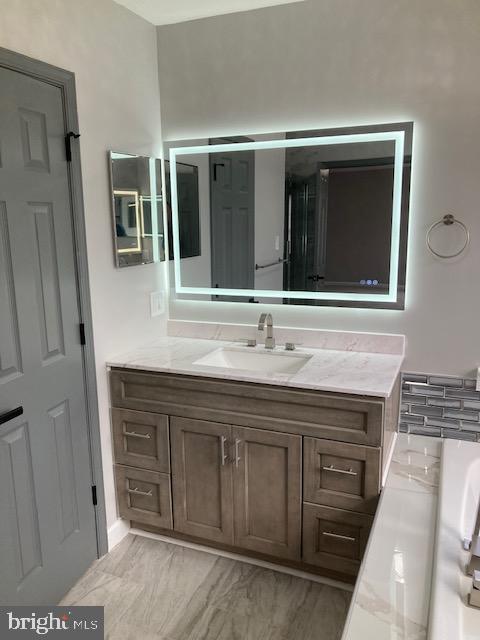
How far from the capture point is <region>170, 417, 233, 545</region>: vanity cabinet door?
2.26m

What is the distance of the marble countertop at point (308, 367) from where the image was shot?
2.02 metres

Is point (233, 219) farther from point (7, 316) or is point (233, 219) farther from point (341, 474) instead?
point (341, 474)

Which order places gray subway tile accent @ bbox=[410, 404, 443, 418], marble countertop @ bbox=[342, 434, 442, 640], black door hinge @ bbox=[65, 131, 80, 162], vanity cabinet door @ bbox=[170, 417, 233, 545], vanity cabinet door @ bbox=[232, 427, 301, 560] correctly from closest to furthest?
1. marble countertop @ bbox=[342, 434, 442, 640]
2. black door hinge @ bbox=[65, 131, 80, 162]
3. vanity cabinet door @ bbox=[232, 427, 301, 560]
4. vanity cabinet door @ bbox=[170, 417, 233, 545]
5. gray subway tile accent @ bbox=[410, 404, 443, 418]

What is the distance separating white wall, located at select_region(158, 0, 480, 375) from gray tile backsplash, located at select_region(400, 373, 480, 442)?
0.06 metres

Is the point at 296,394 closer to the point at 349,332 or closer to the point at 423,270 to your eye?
the point at 349,332

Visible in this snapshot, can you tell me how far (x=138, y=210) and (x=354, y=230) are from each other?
106cm

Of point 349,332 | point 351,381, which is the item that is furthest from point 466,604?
point 349,332

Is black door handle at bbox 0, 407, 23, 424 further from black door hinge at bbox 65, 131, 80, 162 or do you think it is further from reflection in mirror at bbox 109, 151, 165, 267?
black door hinge at bbox 65, 131, 80, 162

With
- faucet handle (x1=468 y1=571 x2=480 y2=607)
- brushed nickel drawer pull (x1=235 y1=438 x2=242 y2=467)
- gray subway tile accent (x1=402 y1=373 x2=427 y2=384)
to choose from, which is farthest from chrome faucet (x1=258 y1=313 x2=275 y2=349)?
faucet handle (x1=468 y1=571 x2=480 y2=607)

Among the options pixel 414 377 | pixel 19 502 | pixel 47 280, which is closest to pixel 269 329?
pixel 414 377

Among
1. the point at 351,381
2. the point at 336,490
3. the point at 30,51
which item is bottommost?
the point at 336,490

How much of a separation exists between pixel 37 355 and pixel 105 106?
3.76ft

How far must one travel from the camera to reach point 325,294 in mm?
2510

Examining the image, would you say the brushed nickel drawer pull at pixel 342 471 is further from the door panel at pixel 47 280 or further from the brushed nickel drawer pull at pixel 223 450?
the door panel at pixel 47 280
